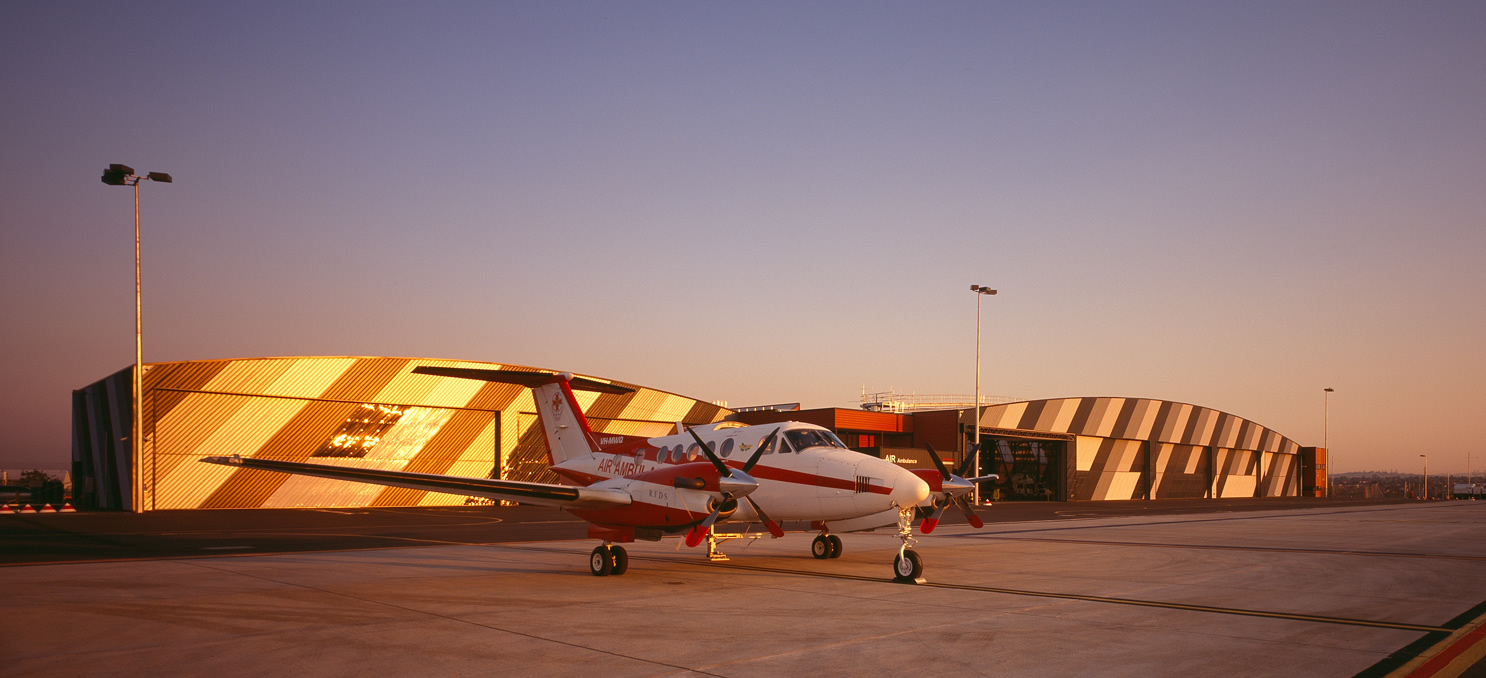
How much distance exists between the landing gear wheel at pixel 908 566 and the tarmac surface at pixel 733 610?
0.29 m

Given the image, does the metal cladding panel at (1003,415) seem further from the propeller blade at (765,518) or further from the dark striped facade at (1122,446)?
the propeller blade at (765,518)

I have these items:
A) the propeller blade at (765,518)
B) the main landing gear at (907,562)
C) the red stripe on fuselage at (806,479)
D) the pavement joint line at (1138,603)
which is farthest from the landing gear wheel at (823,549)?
the main landing gear at (907,562)

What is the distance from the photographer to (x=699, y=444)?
1692 centimetres

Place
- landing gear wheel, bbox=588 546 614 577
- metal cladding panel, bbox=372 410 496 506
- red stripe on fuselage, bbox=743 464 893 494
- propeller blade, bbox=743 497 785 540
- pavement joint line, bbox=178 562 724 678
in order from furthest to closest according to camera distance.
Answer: metal cladding panel, bbox=372 410 496 506, landing gear wheel, bbox=588 546 614 577, propeller blade, bbox=743 497 785 540, red stripe on fuselage, bbox=743 464 893 494, pavement joint line, bbox=178 562 724 678

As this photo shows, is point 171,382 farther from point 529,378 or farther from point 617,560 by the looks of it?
point 617,560

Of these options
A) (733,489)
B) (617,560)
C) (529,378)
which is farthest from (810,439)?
(529,378)

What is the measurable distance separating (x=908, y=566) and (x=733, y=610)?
14.7 ft

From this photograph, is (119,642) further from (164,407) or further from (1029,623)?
(164,407)

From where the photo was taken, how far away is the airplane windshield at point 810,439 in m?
17.4

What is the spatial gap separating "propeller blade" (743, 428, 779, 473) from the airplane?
0.02m

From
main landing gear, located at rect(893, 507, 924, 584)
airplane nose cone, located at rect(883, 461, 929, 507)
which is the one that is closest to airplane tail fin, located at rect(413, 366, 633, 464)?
airplane nose cone, located at rect(883, 461, 929, 507)

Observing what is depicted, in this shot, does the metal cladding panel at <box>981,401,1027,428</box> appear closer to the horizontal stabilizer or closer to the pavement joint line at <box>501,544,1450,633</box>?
the horizontal stabilizer

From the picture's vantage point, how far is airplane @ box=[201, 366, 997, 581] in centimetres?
1561

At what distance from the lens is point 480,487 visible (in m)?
15.4
